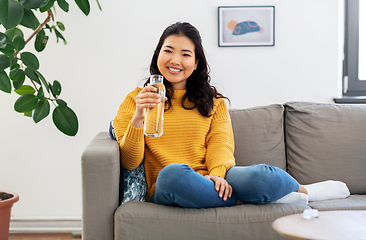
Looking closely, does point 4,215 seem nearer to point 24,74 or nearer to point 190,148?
point 24,74

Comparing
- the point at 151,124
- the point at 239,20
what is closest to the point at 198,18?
the point at 239,20

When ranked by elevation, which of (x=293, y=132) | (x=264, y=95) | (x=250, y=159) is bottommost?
(x=250, y=159)

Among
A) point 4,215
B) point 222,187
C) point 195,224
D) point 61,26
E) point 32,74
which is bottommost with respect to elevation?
point 4,215

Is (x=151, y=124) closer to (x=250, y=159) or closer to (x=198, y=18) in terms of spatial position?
(x=250, y=159)

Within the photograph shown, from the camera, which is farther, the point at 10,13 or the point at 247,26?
the point at 247,26

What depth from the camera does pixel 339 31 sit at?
2.39 meters

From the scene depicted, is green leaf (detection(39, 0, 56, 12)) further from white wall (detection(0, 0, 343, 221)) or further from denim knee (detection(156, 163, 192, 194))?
denim knee (detection(156, 163, 192, 194))

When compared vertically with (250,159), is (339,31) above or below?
above

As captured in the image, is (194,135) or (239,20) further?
(239,20)

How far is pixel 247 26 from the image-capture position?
2.34 meters

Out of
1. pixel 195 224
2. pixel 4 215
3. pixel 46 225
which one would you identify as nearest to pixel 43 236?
pixel 46 225

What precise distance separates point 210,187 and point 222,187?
52 mm

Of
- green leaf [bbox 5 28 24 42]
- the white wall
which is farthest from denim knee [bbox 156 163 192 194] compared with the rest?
the white wall

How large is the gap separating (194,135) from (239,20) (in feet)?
3.56
